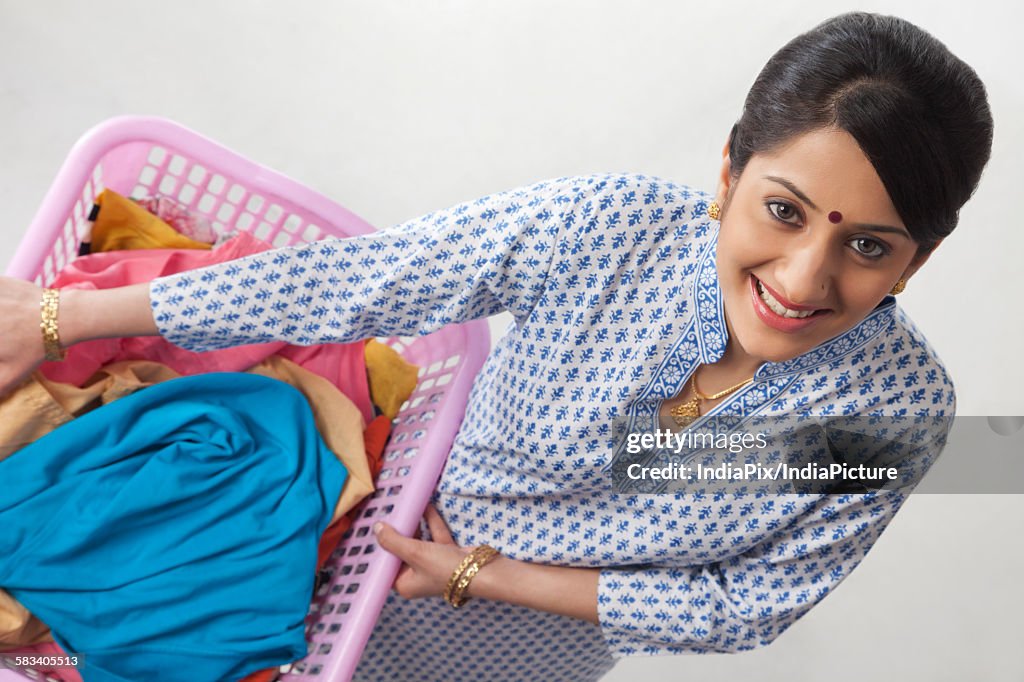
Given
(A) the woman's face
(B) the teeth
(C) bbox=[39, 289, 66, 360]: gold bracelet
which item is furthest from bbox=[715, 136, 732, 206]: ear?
(C) bbox=[39, 289, 66, 360]: gold bracelet

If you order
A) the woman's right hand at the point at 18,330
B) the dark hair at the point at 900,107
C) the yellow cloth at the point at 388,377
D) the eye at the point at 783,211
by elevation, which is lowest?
the yellow cloth at the point at 388,377

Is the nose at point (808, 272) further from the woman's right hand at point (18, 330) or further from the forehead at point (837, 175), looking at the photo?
the woman's right hand at point (18, 330)

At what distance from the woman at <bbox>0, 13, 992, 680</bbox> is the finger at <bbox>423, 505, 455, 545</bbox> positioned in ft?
0.08

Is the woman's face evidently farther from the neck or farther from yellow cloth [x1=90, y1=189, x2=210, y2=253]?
yellow cloth [x1=90, y1=189, x2=210, y2=253]

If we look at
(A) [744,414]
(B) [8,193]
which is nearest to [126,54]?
(B) [8,193]

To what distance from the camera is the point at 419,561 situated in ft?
4.44

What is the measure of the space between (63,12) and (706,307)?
1677 mm

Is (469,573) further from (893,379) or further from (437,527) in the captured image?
(893,379)

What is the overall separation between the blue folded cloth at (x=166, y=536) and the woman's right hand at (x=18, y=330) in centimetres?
9

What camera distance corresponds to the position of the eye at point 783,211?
930 millimetres

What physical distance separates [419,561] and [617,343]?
40cm

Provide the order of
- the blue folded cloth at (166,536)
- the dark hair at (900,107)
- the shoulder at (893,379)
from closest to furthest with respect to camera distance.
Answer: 1. the dark hair at (900,107)
2. the shoulder at (893,379)
3. the blue folded cloth at (166,536)

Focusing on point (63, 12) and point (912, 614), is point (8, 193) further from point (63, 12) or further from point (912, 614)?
point (912, 614)

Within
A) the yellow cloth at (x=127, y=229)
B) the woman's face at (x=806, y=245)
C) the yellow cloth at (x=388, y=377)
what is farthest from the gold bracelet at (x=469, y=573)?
the yellow cloth at (x=127, y=229)
